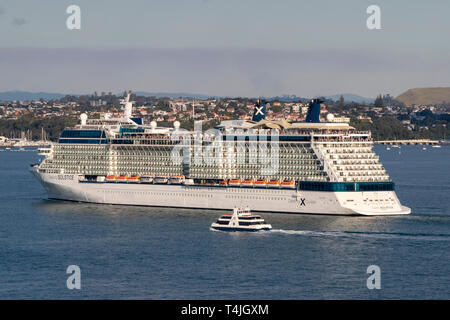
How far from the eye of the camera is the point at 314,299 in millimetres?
43375

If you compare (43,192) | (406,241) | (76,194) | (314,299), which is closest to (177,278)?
(314,299)

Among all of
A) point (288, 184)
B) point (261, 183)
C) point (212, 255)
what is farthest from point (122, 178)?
point (212, 255)

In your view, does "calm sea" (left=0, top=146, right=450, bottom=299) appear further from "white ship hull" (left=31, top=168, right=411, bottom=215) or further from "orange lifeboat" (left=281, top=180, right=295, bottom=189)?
"orange lifeboat" (left=281, top=180, right=295, bottom=189)

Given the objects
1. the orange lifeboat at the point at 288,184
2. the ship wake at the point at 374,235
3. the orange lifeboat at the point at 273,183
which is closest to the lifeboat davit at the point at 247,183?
the orange lifeboat at the point at 273,183

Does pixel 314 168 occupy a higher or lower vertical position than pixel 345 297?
higher

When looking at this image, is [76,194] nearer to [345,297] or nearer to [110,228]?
[110,228]

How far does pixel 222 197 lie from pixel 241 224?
10745 millimetres

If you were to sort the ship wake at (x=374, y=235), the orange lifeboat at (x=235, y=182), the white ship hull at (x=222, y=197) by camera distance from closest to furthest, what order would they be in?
the ship wake at (x=374, y=235) → the white ship hull at (x=222, y=197) → the orange lifeboat at (x=235, y=182)

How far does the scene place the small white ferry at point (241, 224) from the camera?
205 feet

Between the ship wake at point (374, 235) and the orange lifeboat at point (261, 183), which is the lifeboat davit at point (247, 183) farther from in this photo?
the ship wake at point (374, 235)

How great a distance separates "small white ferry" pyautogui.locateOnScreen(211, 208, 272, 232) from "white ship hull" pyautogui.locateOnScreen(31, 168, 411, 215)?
5940 millimetres

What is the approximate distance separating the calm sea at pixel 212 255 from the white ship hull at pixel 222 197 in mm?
1212

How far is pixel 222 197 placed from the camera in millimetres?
73562
